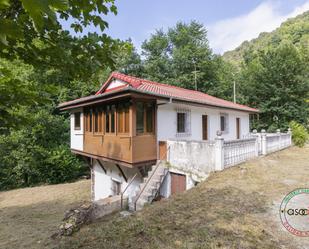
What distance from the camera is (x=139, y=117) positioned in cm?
841

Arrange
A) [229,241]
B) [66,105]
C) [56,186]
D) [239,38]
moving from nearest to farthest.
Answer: [229,241] < [66,105] < [56,186] < [239,38]

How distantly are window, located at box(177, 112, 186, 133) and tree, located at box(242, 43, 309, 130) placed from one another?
15664mm

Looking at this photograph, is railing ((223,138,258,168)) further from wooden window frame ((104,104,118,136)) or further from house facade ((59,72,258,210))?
wooden window frame ((104,104,118,136))

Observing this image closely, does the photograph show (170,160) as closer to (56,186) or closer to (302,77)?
(56,186)

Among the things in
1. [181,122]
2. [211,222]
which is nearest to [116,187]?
[181,122]

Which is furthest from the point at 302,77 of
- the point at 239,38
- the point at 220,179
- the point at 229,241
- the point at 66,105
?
the point at 239,38

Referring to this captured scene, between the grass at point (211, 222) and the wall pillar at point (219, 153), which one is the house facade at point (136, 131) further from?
the grass at point (211, 222)

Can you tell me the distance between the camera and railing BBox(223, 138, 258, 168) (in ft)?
26.0

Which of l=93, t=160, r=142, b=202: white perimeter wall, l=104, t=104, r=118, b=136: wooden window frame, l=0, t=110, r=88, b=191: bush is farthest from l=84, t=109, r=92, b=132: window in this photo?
l=0, t=110, r=88, b=191: bush

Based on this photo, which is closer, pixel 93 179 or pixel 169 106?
pixel 169 106

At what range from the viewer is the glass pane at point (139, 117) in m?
8.34

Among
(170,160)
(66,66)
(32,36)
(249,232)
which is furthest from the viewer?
(170,160)

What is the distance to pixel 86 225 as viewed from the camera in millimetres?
5742

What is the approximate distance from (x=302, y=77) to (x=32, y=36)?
25.8 m
